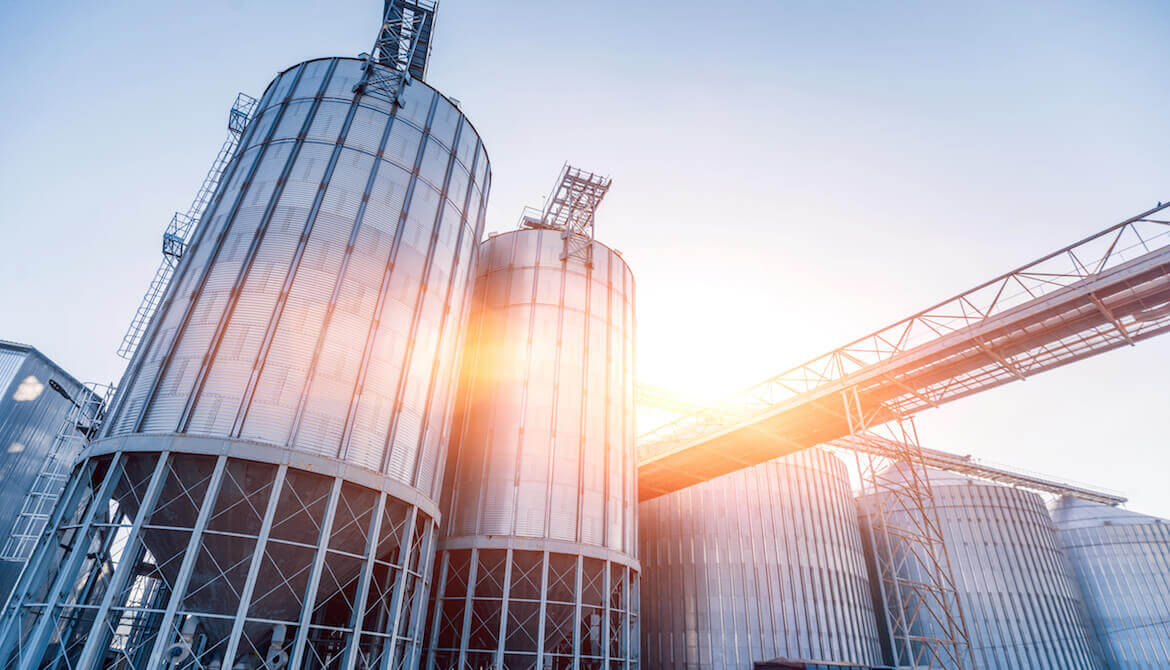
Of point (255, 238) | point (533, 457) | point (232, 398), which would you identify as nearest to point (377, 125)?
point (255, 238)

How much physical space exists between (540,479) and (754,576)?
25.2 metres

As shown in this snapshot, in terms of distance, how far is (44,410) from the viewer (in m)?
31.8

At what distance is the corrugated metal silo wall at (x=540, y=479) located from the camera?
21.1m

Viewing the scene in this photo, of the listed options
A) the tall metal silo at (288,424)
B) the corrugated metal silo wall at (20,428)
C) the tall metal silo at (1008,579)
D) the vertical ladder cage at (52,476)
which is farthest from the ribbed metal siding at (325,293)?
the tall metal silo at (1008,579)

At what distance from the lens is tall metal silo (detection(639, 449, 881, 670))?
128ft

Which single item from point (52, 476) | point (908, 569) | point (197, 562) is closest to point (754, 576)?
point (908, 569)

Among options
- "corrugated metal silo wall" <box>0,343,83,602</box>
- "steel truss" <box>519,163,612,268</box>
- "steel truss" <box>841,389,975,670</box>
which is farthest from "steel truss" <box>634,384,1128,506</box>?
"corrugated metal silo wall" <box>0,343,83,602</box>

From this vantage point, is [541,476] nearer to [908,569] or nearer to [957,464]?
[908,569]

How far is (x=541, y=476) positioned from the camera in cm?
2281

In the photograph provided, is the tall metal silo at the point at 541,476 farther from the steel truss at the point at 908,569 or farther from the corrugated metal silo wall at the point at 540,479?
the steel truss at the point at 908,569

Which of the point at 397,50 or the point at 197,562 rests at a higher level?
the point at 397,50

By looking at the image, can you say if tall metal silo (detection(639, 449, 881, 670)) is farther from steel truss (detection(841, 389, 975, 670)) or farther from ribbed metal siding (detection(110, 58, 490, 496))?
ribbed metal siding (detection(110, 58, 490, 496))

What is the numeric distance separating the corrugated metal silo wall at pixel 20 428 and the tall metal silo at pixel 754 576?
37126mm

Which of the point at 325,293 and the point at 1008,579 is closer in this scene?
the point at 325,293
